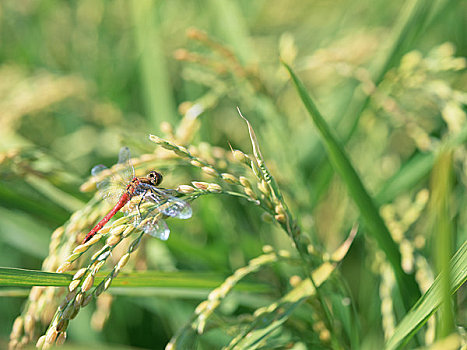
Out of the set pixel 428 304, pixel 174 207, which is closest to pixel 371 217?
pixel 428 304

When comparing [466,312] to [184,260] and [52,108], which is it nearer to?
[184,260]

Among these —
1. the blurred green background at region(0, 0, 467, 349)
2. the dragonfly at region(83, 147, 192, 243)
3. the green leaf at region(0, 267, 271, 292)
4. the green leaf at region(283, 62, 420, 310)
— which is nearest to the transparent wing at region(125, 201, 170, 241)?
the dragonfly at region(83, 147, 192, 243)

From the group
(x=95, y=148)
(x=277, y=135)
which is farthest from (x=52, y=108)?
(x=277, y=135)

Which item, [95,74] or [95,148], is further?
[95,74]

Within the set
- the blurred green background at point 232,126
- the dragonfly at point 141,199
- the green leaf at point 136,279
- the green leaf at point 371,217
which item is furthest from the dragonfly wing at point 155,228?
the green leaf at point 371,217

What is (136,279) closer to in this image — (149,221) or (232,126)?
(149,221)
